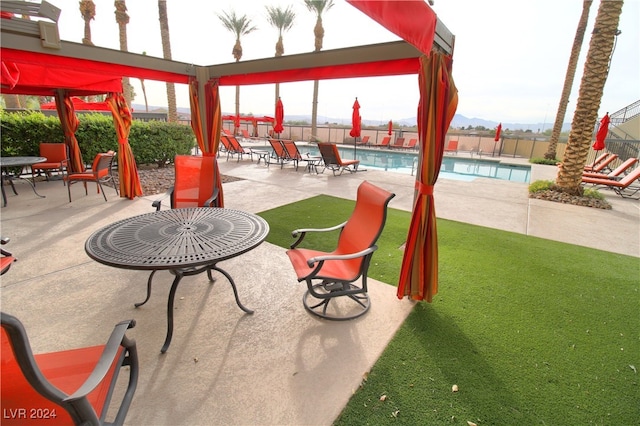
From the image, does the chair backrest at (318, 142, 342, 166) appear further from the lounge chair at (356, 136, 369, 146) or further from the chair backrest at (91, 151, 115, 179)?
the lounge chair at (356, 136, 369, 146)

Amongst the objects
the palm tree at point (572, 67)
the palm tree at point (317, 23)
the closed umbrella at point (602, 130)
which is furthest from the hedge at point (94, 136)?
the palm tree at point (572, 67)

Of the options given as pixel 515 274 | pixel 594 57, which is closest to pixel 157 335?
pixel 515 274

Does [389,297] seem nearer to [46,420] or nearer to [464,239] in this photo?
[464,239]

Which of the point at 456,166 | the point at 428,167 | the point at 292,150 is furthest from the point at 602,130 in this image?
the point at 428,167

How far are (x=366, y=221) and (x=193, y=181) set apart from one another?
2.82 meters

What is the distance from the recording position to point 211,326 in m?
2.53

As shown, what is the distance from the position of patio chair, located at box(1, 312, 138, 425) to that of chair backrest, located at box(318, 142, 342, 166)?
8.42 metres

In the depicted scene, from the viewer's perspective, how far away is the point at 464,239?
4.61 meters

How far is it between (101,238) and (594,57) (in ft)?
33.1

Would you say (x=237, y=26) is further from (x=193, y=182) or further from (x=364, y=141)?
(x=193, y=182)

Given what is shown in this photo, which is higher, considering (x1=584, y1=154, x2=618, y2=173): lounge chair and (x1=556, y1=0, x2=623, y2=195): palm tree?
(x1=556, y1=0, x2=623, y2=195): palm tree

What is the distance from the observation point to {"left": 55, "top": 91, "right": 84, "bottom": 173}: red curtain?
23.7 ft

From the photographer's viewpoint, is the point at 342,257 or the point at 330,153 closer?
the point at 342,257

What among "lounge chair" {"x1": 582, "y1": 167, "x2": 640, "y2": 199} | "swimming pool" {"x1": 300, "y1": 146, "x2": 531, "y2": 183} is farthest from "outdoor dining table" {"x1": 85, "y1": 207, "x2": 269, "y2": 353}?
"swimming pool" {"x1": 300, "y1": 146, "x2": 531, "y2": 183}
